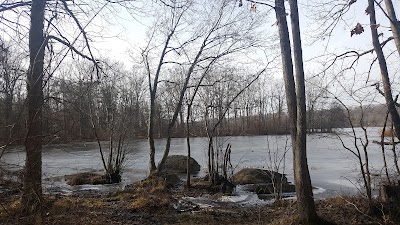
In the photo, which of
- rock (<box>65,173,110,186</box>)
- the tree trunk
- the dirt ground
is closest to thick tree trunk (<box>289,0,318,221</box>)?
the tree trunk

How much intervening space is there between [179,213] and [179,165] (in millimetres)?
10921

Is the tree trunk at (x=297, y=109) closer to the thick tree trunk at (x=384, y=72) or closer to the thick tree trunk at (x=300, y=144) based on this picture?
the thick tree trunk at (x=300, y=144)

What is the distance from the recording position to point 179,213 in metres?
8.48

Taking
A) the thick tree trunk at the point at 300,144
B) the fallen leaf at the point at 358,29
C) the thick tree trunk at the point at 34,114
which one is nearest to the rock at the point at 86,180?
the thick tree trunk at the point at 34,114

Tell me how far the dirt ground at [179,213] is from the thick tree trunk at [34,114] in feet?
2.80

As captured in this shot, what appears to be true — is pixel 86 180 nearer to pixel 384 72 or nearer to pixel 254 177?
pixel 254 177

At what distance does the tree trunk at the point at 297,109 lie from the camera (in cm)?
659

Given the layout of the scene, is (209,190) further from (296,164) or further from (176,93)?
(296,164)

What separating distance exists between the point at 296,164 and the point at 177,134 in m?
43.5

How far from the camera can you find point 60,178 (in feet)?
53.4

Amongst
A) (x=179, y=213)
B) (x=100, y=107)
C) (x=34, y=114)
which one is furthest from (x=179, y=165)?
(x=34, y=114)

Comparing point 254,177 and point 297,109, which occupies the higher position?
point 297,109

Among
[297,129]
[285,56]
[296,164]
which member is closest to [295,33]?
[285,56]

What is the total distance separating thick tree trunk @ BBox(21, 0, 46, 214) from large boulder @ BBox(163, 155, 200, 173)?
1252 cm
